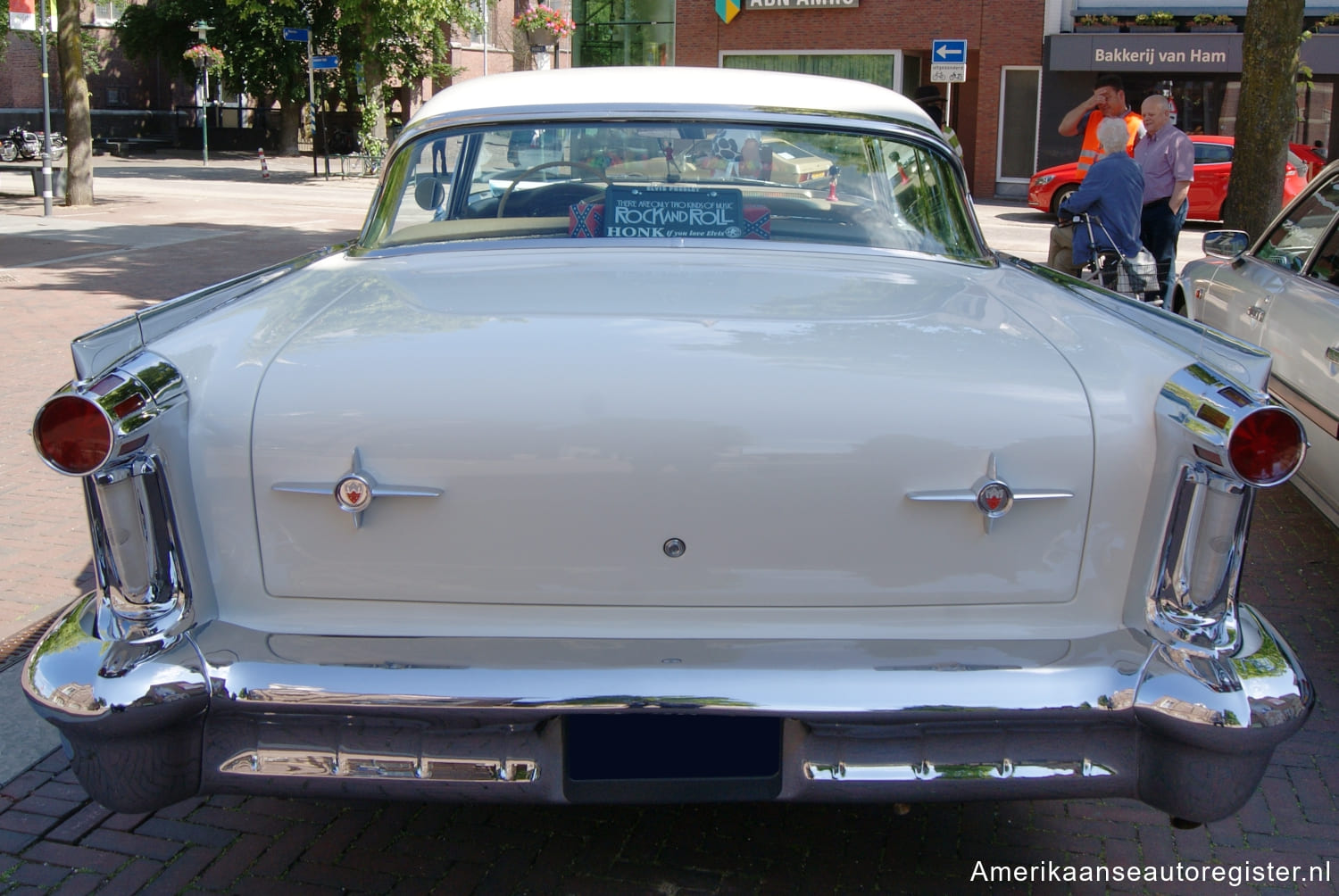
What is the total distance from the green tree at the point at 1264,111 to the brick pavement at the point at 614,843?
6488mm

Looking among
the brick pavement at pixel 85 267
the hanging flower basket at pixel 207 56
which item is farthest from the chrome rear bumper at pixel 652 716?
the hanging flower basket at pixel 207 56

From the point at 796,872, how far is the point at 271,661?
1313mm

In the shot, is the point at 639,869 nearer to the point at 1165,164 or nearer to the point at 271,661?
the point at 271,661

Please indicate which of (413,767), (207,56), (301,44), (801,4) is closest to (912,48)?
(801,4)

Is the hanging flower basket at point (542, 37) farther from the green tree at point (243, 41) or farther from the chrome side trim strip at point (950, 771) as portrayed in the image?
the chrome side trim strip at point (950, 771)

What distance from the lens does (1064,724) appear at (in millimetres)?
2264

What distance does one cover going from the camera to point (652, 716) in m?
2.24

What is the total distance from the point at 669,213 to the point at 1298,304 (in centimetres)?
285

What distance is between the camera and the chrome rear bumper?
7.30 feet

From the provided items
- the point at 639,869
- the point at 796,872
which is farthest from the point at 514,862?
the point at 796,872

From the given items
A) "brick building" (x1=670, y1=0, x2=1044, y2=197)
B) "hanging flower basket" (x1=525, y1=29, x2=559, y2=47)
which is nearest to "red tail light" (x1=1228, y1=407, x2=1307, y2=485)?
"brick building" (x1=670, y1=0, x2=1044, y2=197)

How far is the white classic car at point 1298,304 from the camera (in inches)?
180

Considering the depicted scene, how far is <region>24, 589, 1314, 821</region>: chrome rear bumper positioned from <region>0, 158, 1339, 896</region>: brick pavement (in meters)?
0.63

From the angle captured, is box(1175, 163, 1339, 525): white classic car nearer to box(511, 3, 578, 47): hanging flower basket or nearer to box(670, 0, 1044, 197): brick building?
box(670, 0, 1044, 197): brick building
